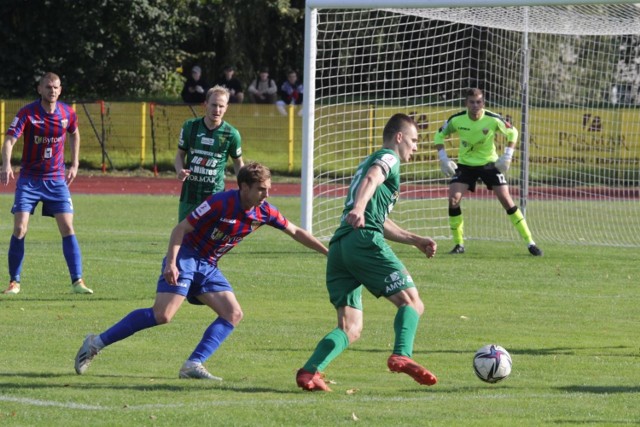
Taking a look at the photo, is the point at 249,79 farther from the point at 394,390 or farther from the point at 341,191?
the point at 394,390

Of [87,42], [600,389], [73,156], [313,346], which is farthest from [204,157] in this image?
[87,42]

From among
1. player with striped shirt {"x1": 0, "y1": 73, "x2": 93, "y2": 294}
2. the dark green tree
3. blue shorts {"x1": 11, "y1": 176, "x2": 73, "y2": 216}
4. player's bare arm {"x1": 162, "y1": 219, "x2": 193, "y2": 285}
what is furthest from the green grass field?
the dark green tree

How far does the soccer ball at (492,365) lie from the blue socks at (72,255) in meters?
5.43

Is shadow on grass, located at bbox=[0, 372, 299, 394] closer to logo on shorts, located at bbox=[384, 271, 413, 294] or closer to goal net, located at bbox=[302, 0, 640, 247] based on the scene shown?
logo on shorts, located at bbox=[384, 271, 413, 294]

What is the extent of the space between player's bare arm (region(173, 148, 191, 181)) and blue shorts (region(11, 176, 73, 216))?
50.5 inches

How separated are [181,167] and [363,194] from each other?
4.26 metres

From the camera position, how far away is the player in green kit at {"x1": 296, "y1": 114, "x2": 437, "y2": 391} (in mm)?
7395

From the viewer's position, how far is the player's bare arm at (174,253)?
750 centimetres

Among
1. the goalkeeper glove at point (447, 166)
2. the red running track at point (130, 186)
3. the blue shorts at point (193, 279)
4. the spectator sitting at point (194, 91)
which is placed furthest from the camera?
the spectator sitting at point (194, 91)

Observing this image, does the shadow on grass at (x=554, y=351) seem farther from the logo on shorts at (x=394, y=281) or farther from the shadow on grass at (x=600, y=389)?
the logo on shorts at (x=394, y=281)

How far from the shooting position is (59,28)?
35062 millimetres

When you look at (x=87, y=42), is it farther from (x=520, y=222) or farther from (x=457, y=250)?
(x=520, y=222)

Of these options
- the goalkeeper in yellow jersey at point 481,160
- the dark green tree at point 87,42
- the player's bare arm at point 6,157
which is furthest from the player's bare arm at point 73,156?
the dark green tree at point 87,42

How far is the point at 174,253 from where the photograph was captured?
7.52 meters
